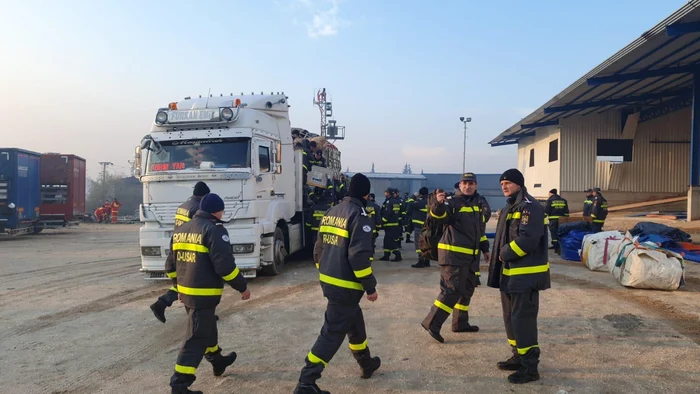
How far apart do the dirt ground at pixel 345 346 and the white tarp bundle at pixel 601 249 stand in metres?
0.38

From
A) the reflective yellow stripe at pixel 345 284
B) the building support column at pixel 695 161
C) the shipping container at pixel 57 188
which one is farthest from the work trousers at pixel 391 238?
the shipping container at pixel 57 188

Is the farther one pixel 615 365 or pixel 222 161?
pixel 222 161

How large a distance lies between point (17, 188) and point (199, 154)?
44.2 feet

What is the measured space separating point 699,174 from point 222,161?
55.0ft

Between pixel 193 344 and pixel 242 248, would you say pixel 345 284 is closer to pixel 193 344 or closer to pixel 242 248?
pixel 193 344

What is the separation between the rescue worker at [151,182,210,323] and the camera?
15.2 feet

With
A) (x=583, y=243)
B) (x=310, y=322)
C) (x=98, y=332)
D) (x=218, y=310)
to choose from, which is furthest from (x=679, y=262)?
(x=98, y=332)

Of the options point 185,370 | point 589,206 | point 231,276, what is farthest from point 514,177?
point 589,206

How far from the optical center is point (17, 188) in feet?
56.5

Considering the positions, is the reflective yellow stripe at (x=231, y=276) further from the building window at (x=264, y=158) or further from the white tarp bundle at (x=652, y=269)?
the white tarp bundle at (x=652, y=269)

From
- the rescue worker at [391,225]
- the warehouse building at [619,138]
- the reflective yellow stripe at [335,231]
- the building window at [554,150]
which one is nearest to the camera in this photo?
the reflective yellow stripe at [335,231]

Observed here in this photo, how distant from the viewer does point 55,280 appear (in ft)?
29.7

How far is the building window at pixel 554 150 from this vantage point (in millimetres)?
24000

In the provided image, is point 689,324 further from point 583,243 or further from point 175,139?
point 175,139
